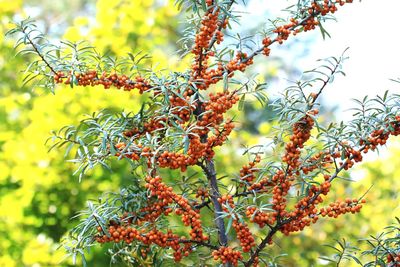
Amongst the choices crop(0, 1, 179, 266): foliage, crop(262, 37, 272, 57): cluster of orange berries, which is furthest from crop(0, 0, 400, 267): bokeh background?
crop(262, 37, 272, 57): cluster of orange berries

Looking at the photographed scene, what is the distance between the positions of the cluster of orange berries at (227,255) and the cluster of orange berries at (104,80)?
567mm

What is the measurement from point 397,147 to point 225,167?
182 cm

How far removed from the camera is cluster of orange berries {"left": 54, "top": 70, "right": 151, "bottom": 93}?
2.09 meters

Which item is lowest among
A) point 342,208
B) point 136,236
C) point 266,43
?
point 136,236

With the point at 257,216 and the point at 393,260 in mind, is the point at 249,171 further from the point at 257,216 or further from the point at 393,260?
the point at 393,260

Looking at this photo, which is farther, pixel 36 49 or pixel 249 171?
pixel 249 171

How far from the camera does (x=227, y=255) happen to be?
1993 millimetres

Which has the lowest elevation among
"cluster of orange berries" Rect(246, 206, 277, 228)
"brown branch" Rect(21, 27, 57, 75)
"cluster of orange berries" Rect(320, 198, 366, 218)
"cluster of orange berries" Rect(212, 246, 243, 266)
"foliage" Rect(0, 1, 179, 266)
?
"cluster of orange berries" Rect(212, 246, 243, 266)

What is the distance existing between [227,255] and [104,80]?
0.68m

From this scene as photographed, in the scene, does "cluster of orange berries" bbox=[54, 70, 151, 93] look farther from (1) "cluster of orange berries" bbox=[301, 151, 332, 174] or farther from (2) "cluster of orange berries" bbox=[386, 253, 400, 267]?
(2) "cluster of orange berries" bbox=[386, 253, 400, 267]

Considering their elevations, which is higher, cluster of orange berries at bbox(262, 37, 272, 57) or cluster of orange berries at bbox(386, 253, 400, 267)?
cluster of orange berries at bbox(262, 37, 272, 57)

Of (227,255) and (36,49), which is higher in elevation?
(36,49)

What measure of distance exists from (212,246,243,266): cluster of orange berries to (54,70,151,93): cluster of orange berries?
1.86 ft

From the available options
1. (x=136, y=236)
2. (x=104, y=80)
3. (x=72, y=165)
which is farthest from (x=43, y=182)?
(x=136, y=236)
